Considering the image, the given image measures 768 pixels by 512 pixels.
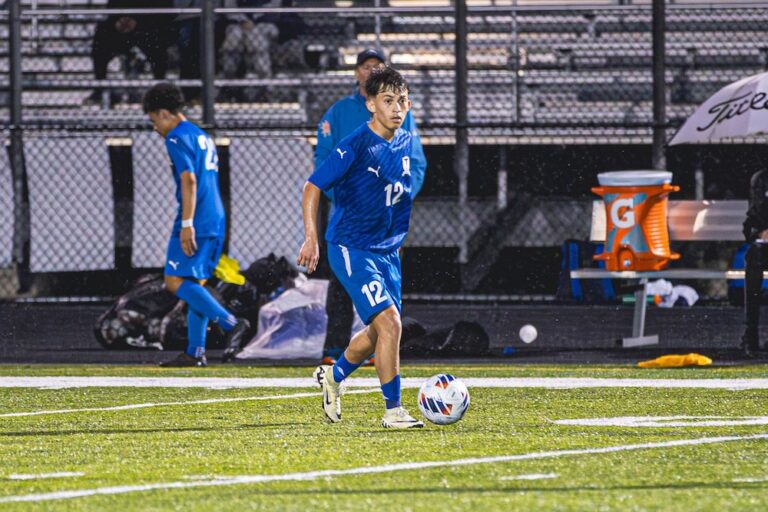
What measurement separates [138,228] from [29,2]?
254 inches

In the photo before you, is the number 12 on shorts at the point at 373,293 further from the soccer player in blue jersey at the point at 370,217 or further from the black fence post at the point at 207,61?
the black fence post at the point at 207,61

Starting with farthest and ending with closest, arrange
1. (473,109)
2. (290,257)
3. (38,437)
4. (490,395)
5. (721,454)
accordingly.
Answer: (473,109) < (290,257) < (490,395) < (38,437) < (721,454)

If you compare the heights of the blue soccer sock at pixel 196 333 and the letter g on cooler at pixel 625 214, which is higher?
the letter g on cooler at pixel 625 214

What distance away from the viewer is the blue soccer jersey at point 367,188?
8109 mm

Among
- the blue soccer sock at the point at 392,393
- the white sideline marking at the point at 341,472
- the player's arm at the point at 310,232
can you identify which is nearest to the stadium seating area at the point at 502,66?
the player's arm at the point at 310,232

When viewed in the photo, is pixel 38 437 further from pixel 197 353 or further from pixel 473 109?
pixel 473 109

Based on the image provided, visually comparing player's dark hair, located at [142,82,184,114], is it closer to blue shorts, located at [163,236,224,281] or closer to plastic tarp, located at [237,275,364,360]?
blue shorts, located at [163,236,224,281]

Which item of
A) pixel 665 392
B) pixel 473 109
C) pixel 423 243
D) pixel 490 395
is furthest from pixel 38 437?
pixel 473 109

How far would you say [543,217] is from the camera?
1759cm

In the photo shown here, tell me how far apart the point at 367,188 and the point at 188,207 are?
3587 mm

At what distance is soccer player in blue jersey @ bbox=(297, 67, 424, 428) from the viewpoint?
26.0 ft

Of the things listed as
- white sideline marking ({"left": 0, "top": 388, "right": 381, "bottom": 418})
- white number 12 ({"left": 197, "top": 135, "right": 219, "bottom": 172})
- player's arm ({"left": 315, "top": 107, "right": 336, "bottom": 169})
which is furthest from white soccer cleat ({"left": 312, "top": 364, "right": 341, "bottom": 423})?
white number 12 ({"left": 197, "top": 135, "right": 219, "bottom": 172})

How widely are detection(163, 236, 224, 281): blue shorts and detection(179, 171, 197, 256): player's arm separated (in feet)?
0.50

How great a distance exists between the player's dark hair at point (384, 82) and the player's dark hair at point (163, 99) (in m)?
3.71
